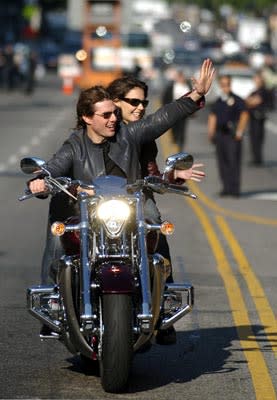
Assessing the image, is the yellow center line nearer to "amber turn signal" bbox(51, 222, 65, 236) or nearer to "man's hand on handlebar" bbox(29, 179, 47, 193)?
"man's hand on handlebar" bbox(29, 179, 47, 193)

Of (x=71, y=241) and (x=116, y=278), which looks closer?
(x=116, y=278)

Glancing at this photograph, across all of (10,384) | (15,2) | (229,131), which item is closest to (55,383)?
(10,384)

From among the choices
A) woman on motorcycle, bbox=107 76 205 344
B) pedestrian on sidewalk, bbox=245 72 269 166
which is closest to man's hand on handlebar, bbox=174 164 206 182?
woman on motorcycle, bbox=107 76 205 344

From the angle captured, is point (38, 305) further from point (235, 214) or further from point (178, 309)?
point (235, 214)

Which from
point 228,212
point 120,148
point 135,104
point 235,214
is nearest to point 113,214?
point 120,148

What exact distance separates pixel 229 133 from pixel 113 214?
52.1 ft

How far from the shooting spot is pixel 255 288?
13938 millimetres

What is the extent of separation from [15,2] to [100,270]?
412 feet

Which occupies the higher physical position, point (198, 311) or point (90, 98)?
point (90, 98)

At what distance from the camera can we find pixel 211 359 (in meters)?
10.0

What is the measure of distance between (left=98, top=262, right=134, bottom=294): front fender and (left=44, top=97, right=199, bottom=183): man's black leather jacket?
92 centimetres

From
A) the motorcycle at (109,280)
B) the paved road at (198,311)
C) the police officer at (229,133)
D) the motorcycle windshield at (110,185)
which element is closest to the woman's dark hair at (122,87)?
the motorcycle at (109,280)

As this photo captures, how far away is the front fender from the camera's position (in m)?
8.46

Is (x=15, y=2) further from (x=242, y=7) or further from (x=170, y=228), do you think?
(x=170, y=228)
